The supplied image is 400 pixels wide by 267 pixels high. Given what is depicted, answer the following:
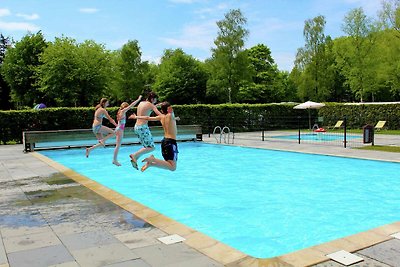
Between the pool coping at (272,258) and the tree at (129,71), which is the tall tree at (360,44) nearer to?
the tree at (129,71)

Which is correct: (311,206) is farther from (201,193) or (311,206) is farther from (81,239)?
(81,239)

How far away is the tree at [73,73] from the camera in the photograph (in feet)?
117

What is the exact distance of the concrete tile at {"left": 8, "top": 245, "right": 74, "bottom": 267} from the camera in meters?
4.52

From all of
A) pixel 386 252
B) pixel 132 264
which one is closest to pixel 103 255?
pixel 132 264

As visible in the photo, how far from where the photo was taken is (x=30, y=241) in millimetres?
5375

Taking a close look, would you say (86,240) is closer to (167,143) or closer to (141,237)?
(141,237)

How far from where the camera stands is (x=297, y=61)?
5184 cm

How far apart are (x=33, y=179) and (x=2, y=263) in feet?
22.3

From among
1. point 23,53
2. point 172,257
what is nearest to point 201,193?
point 172,257

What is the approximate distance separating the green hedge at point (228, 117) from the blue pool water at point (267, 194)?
9.23 meters

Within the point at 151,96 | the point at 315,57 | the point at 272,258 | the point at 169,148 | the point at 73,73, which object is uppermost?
the point at 315,57

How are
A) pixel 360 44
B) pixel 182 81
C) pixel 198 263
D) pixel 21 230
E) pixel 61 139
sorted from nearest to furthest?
1. pixel 198 263
2. pixel 21 230
3. pixel 61 139
4. pixel 360 44
5. pixel 182 81

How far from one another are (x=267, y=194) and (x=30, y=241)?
633 cm

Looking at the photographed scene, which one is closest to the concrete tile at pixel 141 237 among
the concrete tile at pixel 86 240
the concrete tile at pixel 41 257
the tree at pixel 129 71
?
the concrete tile at pixel 86 240
